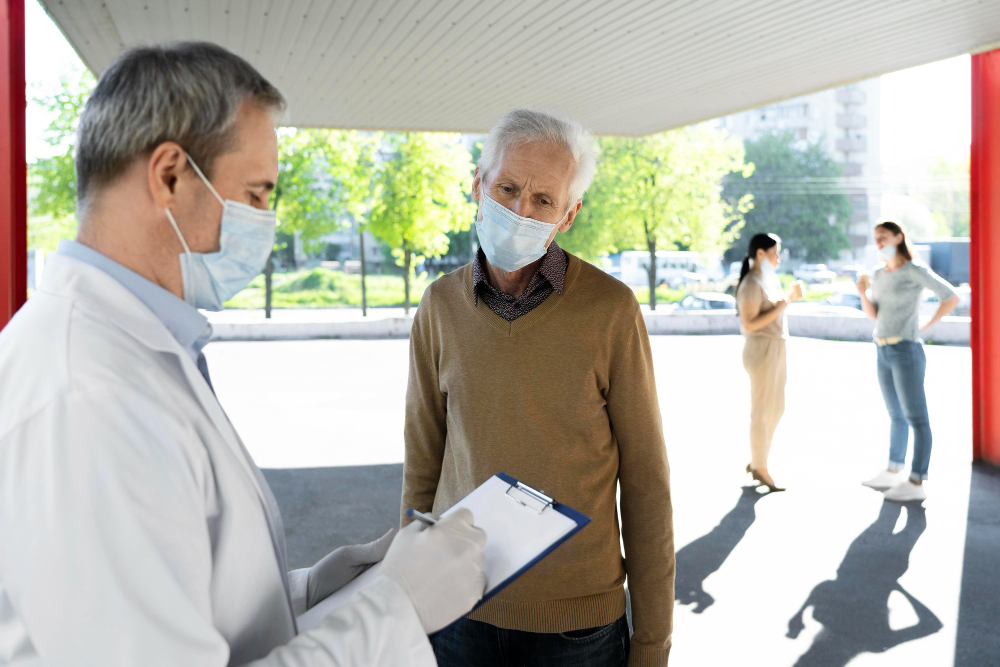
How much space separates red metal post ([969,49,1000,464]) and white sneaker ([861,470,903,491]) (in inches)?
58.5

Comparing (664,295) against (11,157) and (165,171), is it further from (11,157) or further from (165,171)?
(165,171)

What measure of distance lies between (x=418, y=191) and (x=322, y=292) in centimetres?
1635

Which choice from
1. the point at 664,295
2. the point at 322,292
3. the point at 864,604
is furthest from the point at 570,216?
the point at 664,295

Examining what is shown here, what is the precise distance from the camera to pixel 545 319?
2104 millimetres

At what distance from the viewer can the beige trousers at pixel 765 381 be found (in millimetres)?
6637

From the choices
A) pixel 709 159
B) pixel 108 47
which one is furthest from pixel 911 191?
pixel 108 47

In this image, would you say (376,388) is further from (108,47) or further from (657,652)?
(657,652)

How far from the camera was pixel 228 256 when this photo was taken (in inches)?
49.6

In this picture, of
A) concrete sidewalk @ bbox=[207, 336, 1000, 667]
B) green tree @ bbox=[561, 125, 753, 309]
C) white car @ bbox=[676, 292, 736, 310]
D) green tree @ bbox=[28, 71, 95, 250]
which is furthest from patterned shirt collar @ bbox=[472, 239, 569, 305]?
white car @ bbox=[676, 292, 736, 310]

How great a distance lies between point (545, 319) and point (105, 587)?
4.60 ft

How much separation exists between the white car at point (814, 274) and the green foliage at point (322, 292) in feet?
81.6

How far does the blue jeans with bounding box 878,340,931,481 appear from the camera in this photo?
21.4 feet

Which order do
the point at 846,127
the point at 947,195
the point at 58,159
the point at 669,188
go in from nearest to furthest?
1. the point at 58,159
2. the point at 669,188
3. the point at 947,195
4. the point at 846,127

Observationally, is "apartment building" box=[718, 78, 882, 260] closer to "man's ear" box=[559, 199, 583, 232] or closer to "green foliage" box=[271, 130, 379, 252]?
"green foliage" box=[271, 130, 379, 252]
